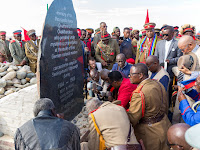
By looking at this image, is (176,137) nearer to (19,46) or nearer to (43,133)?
(43,133)

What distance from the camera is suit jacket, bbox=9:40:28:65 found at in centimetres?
627

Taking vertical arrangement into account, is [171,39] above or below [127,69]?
above

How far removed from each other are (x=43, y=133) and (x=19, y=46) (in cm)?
→ 560

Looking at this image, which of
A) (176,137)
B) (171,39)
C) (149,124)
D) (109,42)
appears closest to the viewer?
(176,137)

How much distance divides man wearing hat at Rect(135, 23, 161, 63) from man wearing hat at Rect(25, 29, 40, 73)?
352 cm

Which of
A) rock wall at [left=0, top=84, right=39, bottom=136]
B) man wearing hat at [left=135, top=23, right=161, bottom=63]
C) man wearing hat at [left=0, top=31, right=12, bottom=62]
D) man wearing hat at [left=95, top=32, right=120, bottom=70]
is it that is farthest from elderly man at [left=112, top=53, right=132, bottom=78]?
man wearing hat at [left=0, top=31, right=12, bottom=62]

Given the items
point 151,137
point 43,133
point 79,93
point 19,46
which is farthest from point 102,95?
point 19,46

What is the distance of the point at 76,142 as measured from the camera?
1.87 m

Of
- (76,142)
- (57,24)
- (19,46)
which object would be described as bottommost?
(76,142)

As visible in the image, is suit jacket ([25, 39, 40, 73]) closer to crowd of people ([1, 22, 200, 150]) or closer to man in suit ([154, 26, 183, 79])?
crowd of people ([1, 22, 200, 150])

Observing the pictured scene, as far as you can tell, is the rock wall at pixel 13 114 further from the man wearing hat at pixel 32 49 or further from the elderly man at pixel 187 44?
the elderly man at pixel 187 44

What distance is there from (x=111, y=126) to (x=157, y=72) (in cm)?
217

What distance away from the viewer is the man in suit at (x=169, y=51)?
4.91m

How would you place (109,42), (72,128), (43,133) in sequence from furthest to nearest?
1. (109,42)
2. (72,128)
3. (43,133)
